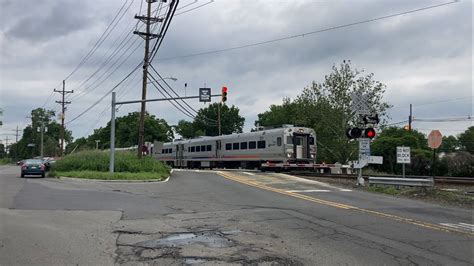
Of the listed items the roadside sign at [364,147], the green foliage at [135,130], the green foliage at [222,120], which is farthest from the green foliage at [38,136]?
the roadside sign at [364,147]

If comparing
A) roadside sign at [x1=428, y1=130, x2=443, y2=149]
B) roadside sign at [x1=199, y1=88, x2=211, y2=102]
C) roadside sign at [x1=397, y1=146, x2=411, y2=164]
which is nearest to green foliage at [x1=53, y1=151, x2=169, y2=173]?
roadside sign at [x1=199, y1=88, x2=211, y2=102]

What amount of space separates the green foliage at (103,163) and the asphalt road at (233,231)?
16736 millimetres

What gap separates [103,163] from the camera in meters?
34.2

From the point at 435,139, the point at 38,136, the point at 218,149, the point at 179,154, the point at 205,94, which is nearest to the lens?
the point at 435,139

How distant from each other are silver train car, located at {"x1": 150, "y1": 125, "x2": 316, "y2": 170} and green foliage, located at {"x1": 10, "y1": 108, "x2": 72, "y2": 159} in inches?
3426

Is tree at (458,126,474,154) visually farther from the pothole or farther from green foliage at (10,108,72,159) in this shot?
green foliage at (10,108,72,159)

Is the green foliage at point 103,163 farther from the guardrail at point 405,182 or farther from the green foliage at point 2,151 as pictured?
the green foliage at point 2,151

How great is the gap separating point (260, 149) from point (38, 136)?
112m

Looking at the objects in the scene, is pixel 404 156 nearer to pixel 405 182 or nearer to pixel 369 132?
pixel 369 132

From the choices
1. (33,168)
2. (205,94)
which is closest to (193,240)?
(205,94)

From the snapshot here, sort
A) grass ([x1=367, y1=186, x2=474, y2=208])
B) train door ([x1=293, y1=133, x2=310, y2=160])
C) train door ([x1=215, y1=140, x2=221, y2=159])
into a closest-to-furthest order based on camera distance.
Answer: grass ([x1=367, y1=186, x2=474, y2=208])
train door ([x1=293, y1=133, x2=310, y2=160])
train door ([x1=215, y1=140, x2=221, y2=159])

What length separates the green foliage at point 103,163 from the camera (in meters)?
33.6

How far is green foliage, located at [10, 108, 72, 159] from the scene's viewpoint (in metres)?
126

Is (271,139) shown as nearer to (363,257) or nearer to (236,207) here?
(236,207)
